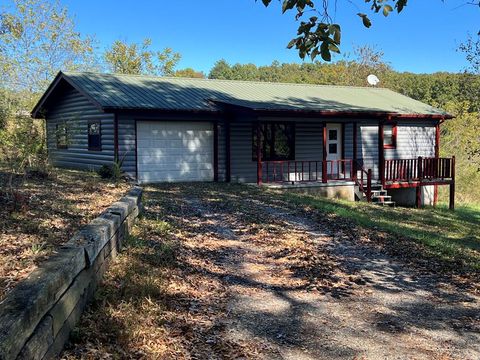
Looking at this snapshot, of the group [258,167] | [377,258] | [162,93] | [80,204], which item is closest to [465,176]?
[258,167]

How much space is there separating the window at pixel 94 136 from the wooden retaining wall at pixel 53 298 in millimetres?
12222

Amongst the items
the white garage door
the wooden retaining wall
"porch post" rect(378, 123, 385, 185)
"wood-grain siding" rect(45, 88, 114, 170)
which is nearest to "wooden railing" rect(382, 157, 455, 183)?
"porch post" rect(378, 123, 385, 185)

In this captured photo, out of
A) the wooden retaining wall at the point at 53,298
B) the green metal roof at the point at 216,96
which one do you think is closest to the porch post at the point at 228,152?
the green metal roof at the point at 216,96

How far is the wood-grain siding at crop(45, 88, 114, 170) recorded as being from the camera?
15797mm

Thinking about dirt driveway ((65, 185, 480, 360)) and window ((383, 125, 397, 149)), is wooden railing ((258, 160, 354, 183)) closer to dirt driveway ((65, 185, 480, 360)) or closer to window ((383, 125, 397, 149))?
window ((383, 125, 397, 149))

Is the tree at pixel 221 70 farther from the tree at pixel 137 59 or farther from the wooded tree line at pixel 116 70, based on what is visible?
the tree at pixel 137 59

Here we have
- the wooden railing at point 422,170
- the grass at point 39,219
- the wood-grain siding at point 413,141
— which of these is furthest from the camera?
the wood-grain siding at point 413,141

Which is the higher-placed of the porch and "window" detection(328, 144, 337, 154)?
"window" detection(328, 144, 337, 154)

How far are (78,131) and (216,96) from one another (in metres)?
5.01

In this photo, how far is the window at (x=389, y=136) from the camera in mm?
20078

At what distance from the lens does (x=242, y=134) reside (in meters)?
17.2

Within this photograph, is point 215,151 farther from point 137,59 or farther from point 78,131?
point 137,59

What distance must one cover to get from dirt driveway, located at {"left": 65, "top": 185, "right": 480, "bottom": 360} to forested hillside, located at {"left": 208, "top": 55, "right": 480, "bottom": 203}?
1506cm

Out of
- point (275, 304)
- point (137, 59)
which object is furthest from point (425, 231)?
point (137, 59)
